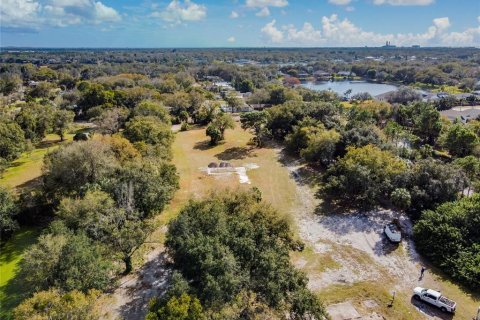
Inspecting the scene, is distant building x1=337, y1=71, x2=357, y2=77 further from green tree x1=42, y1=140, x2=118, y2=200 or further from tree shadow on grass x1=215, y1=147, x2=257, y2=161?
green tree x1=42, y1=140, x2=118, y2=200

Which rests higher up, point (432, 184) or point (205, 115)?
point (205, 115)

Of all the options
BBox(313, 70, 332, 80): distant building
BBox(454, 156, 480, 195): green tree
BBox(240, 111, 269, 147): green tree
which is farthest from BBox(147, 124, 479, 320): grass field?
BBox(313, 70, 332, 80): distant building

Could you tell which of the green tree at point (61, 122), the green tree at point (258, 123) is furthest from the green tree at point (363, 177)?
the green tree at point (61, 122)

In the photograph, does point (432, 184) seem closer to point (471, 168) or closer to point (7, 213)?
point (471, 168)

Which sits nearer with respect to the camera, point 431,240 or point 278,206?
point 431,240

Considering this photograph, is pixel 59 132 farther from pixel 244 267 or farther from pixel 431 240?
pixel 431 240

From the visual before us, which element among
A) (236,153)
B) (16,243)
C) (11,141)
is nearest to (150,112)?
(236,153)

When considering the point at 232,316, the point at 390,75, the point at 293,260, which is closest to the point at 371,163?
the point at 293,260
